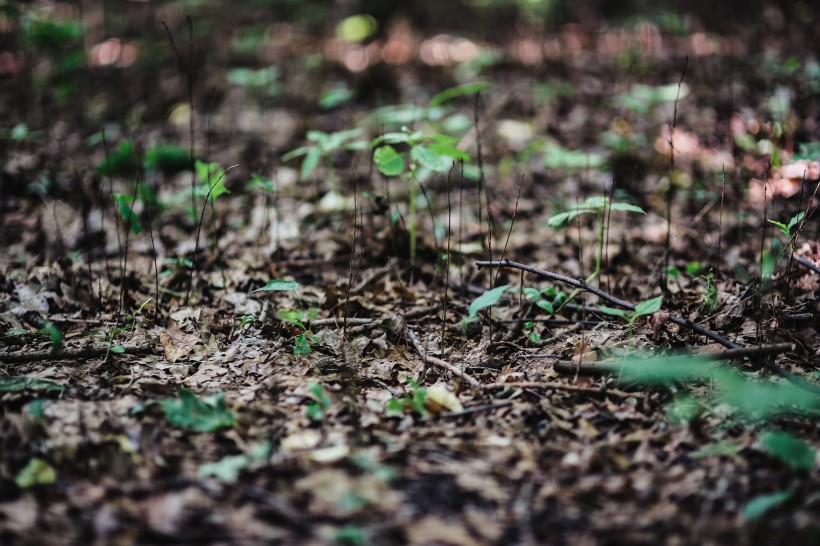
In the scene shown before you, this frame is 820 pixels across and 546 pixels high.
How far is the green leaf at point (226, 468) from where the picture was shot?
165 centimetres

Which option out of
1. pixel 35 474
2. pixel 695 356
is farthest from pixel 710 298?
pixel 35 474

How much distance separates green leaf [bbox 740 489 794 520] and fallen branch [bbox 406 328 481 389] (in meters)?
0.92

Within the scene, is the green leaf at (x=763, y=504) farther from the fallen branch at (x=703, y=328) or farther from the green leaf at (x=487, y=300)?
the green leaf at (x=487, y=300)

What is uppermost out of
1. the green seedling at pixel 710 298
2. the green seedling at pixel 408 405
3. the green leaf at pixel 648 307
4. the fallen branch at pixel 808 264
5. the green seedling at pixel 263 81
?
the green seedling at pixel 263 81

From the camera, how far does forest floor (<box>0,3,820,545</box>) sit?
1567 millimetres

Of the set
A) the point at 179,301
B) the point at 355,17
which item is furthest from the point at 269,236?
the point at 355,17

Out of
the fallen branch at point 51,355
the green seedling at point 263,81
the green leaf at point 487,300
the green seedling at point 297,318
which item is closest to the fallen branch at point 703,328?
the green leaf at point 487,300

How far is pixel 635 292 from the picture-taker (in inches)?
112

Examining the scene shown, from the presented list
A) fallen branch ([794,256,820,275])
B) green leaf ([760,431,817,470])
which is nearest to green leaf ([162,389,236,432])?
green leaf ([760,431,817,470])

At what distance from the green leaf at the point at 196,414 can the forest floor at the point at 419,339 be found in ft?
0.04

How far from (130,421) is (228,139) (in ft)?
11.4

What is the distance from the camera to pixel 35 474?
1.62 metres

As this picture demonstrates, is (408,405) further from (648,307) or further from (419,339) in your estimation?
(648,307)

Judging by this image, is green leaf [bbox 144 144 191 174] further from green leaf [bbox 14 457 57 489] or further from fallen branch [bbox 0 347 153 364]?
green leaf [bbox 14 457 57 489]
